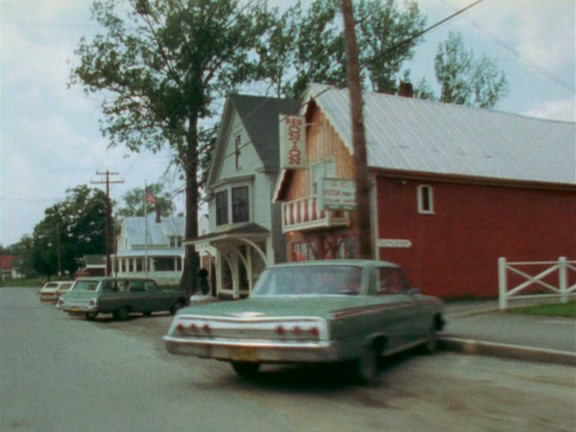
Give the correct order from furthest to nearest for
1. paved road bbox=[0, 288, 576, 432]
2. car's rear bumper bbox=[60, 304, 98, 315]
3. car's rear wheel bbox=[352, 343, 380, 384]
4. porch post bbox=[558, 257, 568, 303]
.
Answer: car's rear bumper bbox=[60, 304, 98, 315], porch post bbox=[558, 257, 568, 303], car's rear wheel bbox=[352, 343, 380, 384], paved road bbox=[0, 288, 576, 432]

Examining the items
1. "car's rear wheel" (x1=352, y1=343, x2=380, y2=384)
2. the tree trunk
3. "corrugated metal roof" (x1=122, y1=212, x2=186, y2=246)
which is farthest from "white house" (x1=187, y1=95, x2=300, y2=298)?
"corrugated metal roof" (x1=122, y1=212, x2=186, y2=246)

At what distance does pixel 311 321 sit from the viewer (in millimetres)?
7277

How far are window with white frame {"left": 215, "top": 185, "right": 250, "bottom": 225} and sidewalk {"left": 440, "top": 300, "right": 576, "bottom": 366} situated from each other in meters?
16.4

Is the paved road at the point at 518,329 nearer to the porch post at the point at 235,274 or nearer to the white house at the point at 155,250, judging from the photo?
the porch post at the point at 235,274

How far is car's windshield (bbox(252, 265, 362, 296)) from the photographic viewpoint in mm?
8727

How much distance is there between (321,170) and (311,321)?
16455mm

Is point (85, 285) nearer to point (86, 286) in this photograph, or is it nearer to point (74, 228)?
point (86, 286)

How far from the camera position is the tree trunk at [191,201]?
3516 cm

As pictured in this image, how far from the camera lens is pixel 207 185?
34.5 meters

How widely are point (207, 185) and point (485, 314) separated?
21.2 m

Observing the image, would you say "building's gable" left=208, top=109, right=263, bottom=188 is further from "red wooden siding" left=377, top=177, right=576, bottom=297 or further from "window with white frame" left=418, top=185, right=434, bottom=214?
"red wooden siding" left=377, top=177, right=576, bottom=297

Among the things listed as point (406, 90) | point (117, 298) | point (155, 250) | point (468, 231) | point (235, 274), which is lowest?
point (117, 298)

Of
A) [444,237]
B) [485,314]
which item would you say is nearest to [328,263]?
[485,314]

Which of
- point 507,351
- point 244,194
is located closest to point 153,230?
point 244,194
